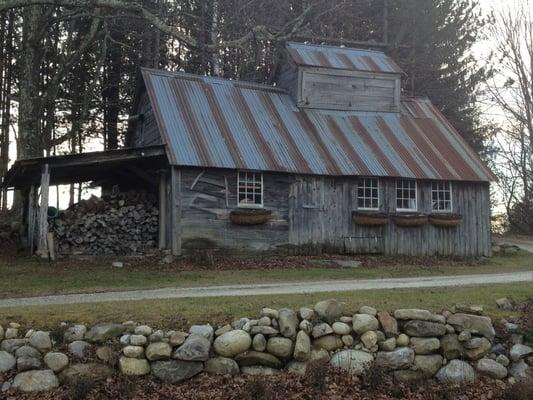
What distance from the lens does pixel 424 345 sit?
848 cm

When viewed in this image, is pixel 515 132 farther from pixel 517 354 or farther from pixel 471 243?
pixel 517 354

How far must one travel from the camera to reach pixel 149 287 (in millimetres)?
12734

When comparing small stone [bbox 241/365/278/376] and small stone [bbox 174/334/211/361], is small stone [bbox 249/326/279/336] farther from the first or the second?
small stone [bbox 174/334/211/361]

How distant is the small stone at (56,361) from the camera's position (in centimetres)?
727

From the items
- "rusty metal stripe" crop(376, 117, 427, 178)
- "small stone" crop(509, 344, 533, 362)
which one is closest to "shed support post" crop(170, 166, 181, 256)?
"rusty metal stripe" crop(376, 117, 427, 178)

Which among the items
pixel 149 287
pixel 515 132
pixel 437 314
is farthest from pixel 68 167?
pixel 515 132

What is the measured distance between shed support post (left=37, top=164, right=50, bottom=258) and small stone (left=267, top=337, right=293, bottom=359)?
9887 mm

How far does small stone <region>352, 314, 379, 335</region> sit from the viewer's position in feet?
27.5

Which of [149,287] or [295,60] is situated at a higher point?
[295,60]

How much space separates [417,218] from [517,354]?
11060 mm

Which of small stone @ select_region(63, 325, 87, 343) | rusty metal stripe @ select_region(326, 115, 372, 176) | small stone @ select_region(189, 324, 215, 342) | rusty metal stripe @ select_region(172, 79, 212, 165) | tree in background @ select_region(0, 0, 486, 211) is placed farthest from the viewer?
tree in background @ select_region(0, 0, 486, 211)

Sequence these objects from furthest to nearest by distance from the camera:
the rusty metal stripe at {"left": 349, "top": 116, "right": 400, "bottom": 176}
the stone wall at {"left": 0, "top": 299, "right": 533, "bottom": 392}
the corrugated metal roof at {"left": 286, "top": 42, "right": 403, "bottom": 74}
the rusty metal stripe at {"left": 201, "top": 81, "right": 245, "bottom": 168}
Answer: the corrugated metal roof at {"left": 286, "top": 42, "right": 403, "bottom": 74} → the rusty metal stripe at {"left": 349, "top": 116, "right": 400, "bottom": 176} → the rusty metal stripe at {"left": 201, "top": 81, "right": 245, "bottom": 168} → the stone wall at {"left": 0, "top": 299, "right": 533, "bottom": 392}

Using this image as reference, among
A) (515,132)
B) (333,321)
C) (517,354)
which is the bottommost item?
(517,354)

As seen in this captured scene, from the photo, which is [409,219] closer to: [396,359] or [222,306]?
[396,359]
